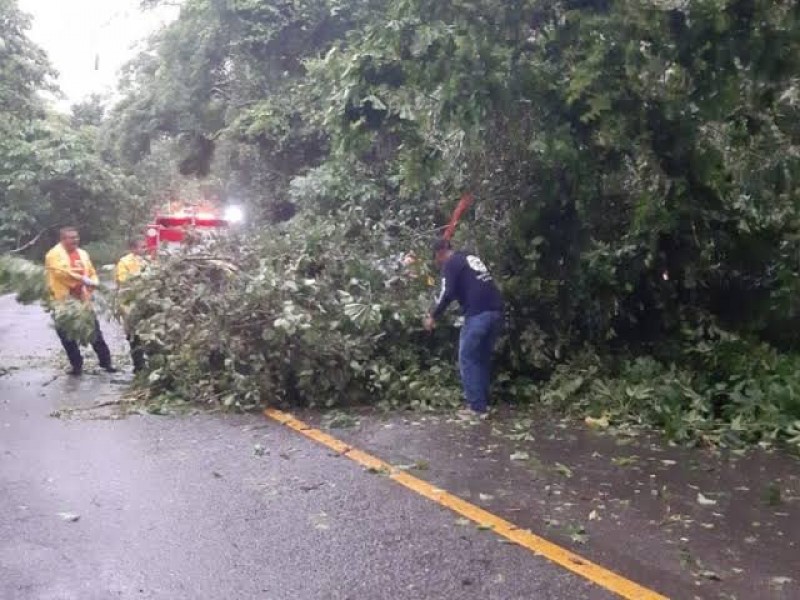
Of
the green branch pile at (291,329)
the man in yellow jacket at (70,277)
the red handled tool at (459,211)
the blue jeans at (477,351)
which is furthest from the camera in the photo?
the man in yellow jacket at (70,277)

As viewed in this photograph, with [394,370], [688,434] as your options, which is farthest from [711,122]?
[394,370]

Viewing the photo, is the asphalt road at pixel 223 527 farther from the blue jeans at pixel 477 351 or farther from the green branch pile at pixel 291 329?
the blue jeans at pixel 477 351

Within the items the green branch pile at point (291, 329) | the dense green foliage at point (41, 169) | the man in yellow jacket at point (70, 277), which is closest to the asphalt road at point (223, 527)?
the green branch pile at point (291, 329)

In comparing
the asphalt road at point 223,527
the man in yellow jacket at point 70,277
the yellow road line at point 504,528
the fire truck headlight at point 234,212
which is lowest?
the yellow road line at point 504,528

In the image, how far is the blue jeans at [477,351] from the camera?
8.21 m

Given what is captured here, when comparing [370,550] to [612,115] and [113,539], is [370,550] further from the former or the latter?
[612,115]

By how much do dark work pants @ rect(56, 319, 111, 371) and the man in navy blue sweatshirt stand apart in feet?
14.0

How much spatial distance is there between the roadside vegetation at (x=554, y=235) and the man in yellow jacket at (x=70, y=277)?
1.03m

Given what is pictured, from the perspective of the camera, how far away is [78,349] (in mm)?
10750

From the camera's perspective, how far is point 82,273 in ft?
34.6

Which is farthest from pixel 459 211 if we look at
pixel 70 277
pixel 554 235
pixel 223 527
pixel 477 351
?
pixel 223 527

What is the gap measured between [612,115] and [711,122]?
1089mm

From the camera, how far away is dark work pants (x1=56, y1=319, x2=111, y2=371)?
1045cm

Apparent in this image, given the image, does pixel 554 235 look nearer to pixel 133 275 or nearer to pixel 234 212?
pixel 133 275
